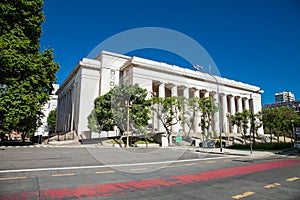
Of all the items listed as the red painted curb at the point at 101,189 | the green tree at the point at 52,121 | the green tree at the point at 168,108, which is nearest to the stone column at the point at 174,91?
the green tree at the point at 168,108

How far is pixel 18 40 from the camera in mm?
18906

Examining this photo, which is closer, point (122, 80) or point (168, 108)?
point (168, 108)

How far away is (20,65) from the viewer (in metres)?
18.4

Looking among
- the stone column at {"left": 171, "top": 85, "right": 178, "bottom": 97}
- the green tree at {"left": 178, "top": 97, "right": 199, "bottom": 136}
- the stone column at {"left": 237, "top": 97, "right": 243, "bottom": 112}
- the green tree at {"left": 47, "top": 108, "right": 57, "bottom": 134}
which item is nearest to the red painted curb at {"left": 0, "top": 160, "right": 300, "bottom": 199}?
the green tree at {"left": 178, "top": 97, "right": 199, "bottom": 136}

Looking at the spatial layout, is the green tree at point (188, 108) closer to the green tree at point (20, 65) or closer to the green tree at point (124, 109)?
the green tree at point (124, 109)

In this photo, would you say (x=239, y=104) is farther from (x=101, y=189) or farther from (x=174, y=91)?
(x=101, y=189)

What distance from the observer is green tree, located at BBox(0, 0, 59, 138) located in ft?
58.9

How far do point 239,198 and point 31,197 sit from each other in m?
5.04

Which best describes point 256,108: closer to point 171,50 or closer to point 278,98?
point 171,50

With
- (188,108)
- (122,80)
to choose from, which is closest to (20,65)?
(188,108)

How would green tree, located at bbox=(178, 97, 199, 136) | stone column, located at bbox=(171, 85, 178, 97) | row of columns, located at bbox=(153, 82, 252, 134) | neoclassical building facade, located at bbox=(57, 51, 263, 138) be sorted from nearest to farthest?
1. green tree, located at bbox=(178, 97, 199, 136)
2. neoclassical building facade, located at bbox=(57, 51, 263, 138)
3. row of columns, located at bbox=(153, 82, 252, 134)
4. stone column, located at bbox=(171, 85, 178, 97)

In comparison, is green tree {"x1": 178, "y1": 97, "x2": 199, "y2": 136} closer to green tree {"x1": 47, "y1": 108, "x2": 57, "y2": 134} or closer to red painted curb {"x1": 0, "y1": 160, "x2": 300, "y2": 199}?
red painted curb {"x1": 0, "y1": 160, "x2": 300, "y2": 199}

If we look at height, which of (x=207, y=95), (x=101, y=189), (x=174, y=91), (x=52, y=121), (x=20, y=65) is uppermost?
(x=207, y=95)

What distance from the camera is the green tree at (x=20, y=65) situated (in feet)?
58.9
